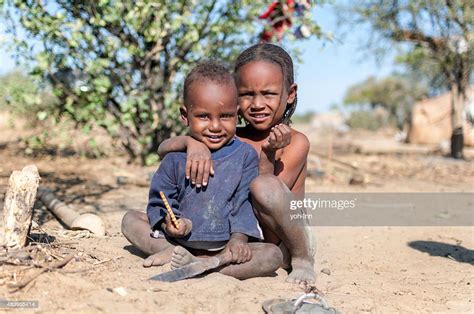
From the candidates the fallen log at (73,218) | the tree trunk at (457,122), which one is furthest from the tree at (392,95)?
the fallen log at (73,218)

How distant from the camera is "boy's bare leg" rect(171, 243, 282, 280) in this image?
9.34ft

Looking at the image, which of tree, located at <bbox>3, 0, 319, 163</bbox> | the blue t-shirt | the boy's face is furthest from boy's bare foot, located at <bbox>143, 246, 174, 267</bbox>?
tree, located at <bbox>3, 0, 319, 163</bbox>

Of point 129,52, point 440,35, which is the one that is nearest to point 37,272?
point 129,52

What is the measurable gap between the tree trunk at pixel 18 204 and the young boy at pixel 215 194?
0.62m

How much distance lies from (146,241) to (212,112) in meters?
0.82

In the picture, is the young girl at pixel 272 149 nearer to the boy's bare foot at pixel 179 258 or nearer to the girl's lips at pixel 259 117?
the girl's lips at pixel 259 117

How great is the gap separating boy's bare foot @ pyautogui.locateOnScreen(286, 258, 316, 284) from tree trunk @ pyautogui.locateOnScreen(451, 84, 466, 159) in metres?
9.58

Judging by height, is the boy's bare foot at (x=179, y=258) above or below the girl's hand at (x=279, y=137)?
below

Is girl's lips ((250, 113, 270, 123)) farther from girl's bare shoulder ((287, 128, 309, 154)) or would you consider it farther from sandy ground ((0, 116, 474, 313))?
sandy ground ((0, 116, 474, 313))

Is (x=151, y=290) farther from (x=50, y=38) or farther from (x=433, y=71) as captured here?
(x=433, y=71)

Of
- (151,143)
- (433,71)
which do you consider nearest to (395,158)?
(433,71)

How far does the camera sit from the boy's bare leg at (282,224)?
2.95 m

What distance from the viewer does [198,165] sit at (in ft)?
9.59

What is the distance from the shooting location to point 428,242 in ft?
15.4
